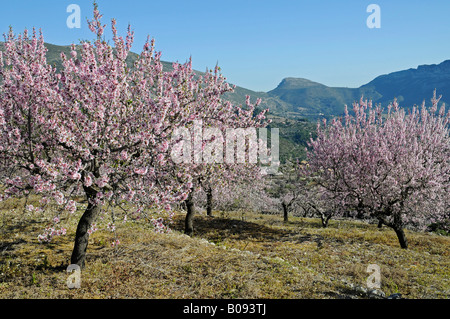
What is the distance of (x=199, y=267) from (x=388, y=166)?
1366cm

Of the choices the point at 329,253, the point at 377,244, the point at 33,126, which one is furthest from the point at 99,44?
the point at 377,244

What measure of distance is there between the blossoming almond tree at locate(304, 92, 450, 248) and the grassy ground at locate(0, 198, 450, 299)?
9.02ft

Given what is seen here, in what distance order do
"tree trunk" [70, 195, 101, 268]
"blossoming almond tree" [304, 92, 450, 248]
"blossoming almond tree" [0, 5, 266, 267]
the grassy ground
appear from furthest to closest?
"blossoming almond tree" [304, 92, 450, 248]
"tree trunk" [70, 195, 101, 268]
the grassy ground
"blossoming almond tree" [0, 5, 266, 267]

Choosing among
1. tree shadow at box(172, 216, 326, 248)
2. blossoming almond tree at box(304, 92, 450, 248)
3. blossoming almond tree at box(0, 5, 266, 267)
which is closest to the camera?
blossoming almond tree at box(0, 5, 266, 267)

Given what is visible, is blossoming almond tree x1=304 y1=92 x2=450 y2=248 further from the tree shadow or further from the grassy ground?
the tree shadow

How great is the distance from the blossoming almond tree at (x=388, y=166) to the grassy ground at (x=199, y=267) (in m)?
2.75

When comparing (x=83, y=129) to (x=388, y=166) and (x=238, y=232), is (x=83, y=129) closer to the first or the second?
(x=238, y=232)

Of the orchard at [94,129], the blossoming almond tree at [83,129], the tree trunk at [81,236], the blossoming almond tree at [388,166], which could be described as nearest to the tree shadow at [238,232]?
the blossoming almond tree at [388,166]

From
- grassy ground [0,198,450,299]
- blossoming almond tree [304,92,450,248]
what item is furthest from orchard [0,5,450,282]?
blossoming almond tree [304,92,450,248]

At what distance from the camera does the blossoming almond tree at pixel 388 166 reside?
55.0ft

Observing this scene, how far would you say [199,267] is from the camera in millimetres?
9875

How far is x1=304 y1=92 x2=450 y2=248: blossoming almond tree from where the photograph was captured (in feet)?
55.0

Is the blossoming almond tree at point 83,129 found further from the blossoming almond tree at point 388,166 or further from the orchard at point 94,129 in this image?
the blossoming almond tree at point 388,166
